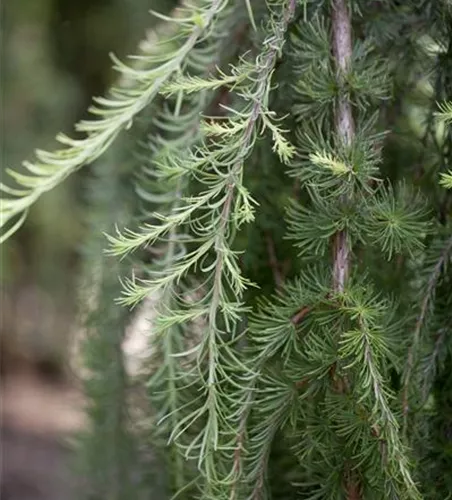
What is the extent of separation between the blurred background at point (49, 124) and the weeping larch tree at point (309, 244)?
0.71m

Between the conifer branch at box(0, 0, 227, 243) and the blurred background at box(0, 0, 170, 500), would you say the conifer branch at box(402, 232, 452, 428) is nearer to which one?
the conifer branch at box(0, 0, 227, 243)

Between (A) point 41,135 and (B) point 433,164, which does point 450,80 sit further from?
(A) point 41,135

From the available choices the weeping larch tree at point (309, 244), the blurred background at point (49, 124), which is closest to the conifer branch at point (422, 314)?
the weeping larch tree at point (309, 244)

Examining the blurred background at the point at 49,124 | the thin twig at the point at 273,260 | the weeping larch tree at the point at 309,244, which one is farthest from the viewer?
the blurred background at the point at 49,124

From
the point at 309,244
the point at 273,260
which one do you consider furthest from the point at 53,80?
the point at 309,244

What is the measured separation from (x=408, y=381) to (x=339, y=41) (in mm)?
249

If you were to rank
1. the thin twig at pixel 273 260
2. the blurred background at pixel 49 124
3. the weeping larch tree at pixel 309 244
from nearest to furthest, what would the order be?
the weeping larch tree at pixel 309 244, the thin twig at pixel 273 260, the blurred background at pixel 49 124

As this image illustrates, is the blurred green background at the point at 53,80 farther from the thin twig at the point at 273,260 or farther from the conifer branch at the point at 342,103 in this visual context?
the conifer branch at the point at 342,103

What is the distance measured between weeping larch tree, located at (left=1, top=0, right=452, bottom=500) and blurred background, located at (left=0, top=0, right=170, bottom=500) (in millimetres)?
713

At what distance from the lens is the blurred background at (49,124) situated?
7.41ft

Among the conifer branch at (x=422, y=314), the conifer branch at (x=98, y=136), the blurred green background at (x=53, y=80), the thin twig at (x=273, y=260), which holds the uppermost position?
the blurred green background at (x=53, y=80)

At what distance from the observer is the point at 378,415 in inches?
22.4

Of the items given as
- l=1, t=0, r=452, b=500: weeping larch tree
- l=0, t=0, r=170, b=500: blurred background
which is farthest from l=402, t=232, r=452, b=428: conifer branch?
l=0, t=0, r=170, b=500: blurred background

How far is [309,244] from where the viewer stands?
0.68 metres
